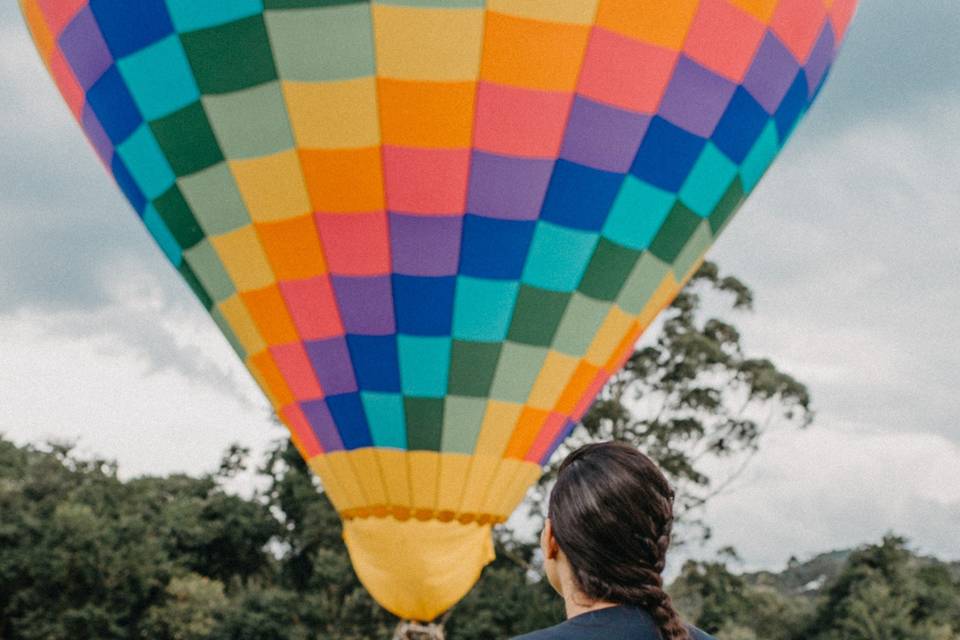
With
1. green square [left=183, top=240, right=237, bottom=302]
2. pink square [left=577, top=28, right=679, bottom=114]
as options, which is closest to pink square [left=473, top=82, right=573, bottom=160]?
pink square [left=577, top=28, right=679, bottom=114]

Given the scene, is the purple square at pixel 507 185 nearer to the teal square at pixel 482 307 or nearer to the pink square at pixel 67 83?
the teal square at pixel 482 307

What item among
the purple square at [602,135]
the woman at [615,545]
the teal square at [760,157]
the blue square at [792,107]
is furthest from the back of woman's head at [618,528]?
the blue square at [792,107]

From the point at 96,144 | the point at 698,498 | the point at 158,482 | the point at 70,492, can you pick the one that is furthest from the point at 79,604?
the point at 96,144

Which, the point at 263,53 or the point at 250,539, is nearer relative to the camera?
the point at 263,53

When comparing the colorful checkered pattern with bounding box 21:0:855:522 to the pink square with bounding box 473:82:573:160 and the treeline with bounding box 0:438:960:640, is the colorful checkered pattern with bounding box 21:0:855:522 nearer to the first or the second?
the pink square with bounding box 473:82:573:160

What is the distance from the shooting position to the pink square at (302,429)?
526 cm

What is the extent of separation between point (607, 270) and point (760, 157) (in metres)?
1.23

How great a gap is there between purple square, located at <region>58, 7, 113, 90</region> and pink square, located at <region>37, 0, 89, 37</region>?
1.2 inches

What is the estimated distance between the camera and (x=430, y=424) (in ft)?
16.3

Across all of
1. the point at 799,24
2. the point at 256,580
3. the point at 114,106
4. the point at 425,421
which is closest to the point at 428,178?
the point at 425,421

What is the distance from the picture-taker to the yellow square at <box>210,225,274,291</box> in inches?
197

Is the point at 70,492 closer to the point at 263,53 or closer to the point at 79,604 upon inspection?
the point at 79,604

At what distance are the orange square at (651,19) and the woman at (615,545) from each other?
358 centimetres

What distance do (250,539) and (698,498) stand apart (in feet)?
30.7
